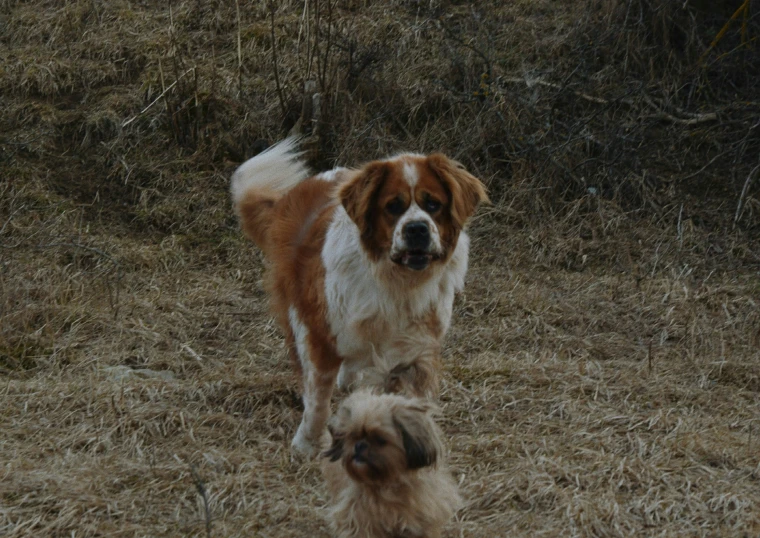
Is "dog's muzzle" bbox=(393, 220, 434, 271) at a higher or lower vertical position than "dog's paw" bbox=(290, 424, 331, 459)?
higher

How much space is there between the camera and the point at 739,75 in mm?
9414

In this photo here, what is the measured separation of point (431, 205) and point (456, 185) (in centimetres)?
16

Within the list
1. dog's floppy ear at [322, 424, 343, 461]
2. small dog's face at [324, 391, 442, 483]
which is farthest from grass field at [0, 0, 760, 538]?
small dog's face at [324, 391, 442, 483]

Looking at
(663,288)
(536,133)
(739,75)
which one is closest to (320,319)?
(663,288)

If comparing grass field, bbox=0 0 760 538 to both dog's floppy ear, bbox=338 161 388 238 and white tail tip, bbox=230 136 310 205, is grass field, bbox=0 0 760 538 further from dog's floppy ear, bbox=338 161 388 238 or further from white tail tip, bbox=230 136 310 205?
dog's floppy ear, bbox=338 161 388 238

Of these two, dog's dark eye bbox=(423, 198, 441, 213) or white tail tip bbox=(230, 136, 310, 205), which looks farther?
white tail tip bbox=(230, 136, 310, 205)

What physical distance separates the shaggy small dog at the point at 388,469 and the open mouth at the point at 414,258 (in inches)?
39.0

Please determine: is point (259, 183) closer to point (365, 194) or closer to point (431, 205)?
point (365, 194)

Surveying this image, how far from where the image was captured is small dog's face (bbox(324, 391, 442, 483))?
366 cm

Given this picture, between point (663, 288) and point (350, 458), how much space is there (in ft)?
14.4

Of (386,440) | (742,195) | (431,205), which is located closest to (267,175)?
(431,205)

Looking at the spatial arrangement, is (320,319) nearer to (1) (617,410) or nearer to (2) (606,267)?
(1) (617,410)

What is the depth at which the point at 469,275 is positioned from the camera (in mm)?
7949

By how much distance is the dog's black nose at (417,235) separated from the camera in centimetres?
472
